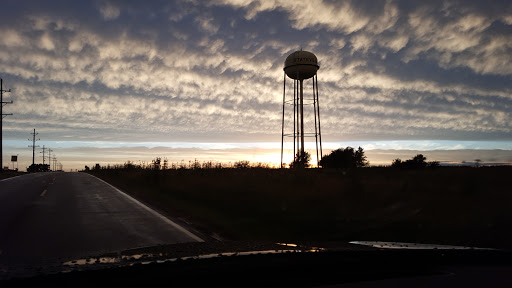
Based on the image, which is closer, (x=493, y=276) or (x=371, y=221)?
(x=493, y=276)

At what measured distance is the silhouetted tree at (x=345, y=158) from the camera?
5331 centimetres

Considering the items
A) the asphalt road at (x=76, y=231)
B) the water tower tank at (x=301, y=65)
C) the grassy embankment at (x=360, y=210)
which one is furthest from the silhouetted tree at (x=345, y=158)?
the asphalt road at (x=76, y=231)

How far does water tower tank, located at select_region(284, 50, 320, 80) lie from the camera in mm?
37562

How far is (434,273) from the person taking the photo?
114 inches

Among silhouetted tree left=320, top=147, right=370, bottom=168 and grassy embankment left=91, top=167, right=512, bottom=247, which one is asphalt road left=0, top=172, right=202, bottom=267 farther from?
silhouetted tree left=320, top=147, right=370, bottom=168

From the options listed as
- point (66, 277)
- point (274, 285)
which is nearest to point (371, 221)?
point (274, 285)

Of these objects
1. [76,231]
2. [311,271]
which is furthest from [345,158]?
[311,271]

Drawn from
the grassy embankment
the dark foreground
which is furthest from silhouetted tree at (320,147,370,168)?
the dark foreground

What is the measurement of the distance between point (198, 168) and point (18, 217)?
18.8m

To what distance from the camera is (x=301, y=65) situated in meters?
37.5

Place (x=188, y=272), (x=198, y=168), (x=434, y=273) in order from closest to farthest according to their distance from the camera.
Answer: (x=188, y=272), (x=434, y=273), (x=198, y=168)

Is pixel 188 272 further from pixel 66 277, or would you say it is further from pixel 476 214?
pixel 476 214

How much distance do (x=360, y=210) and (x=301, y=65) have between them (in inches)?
1112

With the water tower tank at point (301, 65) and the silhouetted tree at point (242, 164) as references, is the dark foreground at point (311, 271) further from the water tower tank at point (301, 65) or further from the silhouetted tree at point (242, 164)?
the water tower tank at point (301, 65)
